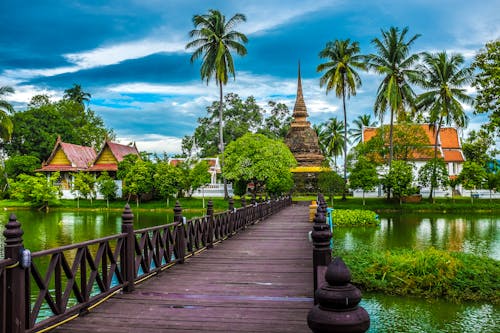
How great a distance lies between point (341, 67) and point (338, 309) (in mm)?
37067

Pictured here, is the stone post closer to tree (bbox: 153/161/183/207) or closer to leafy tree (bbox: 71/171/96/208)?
tree (bbox: 153/161/183/207)

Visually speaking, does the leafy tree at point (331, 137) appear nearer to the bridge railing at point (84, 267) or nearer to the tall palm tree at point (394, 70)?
the tall palm tree at point (394, 70)

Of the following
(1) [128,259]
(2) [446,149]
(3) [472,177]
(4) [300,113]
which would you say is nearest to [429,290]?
(1) [128,259]

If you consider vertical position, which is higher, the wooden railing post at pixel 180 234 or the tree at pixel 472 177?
the tree at pixel 472 177

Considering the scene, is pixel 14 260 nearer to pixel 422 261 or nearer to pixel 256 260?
pixel 256 260

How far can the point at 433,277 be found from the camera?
32.2 feet

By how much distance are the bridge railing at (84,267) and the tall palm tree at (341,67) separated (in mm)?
27901

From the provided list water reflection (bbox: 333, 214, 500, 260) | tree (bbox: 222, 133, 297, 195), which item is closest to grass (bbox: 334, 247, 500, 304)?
water reflection (bbox: 333, 214, 500, 260)

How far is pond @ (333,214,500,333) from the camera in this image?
7.92 m

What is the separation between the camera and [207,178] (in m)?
38.8

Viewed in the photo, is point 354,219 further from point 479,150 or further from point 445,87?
point 479,150

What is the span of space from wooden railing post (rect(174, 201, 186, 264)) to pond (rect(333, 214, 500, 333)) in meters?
3.49

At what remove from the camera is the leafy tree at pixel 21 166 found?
1793 inches

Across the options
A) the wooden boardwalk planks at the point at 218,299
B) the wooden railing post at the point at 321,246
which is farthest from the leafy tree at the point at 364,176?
the wooden railing post at the point at 321,246
